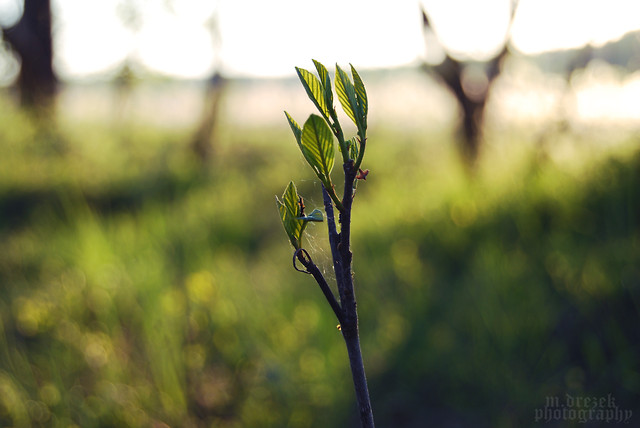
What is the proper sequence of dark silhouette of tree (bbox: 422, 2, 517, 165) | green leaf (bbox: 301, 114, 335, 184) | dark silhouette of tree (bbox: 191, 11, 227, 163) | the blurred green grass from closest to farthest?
green leaf (bbox: 301, 114, 335, 184) → the blurred green grass → dark silhouette of tree (bbox: 422, 2, 517, 165) → dark silhouette of tree (bbox: 191, 11, 227, 163)

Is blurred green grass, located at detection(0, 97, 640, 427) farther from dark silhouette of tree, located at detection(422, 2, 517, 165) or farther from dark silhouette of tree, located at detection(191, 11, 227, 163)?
dark silhouette of tree, located at detection(191, 11, 227, 163)

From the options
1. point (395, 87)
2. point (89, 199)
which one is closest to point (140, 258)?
point (89, 199)

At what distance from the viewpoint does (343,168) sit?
1.37 ft

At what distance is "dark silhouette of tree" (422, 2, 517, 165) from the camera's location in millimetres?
3672

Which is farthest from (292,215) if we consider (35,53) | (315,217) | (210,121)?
(35,53)

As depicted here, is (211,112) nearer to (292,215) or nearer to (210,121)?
(210,121)

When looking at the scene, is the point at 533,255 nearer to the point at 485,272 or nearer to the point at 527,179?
the point at 485,272

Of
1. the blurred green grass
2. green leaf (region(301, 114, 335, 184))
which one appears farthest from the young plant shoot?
the blurred green grass

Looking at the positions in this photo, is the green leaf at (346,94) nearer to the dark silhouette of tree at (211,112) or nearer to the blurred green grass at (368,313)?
the blurred green grass at (368,313)

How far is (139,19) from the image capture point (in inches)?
258

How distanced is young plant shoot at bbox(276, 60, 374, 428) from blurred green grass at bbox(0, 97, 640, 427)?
52 cm

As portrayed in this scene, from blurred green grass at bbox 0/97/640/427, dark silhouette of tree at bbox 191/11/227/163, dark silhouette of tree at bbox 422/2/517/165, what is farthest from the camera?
dark silhouette of tree at bbox 191/11/227/163

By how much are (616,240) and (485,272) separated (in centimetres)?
66

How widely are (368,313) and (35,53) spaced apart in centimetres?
691
